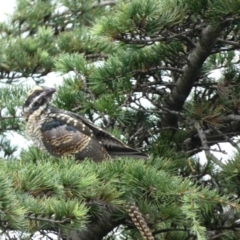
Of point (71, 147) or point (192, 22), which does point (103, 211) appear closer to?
point (71, 147)

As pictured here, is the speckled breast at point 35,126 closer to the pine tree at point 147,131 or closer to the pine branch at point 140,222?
the pine tree at point 147,131

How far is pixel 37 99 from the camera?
12.8 feet

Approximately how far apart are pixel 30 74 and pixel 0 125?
39 cm

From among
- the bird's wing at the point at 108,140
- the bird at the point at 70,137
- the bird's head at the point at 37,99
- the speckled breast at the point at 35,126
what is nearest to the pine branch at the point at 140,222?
the bird's wing at the point at 108,140

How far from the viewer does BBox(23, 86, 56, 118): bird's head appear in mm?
3893

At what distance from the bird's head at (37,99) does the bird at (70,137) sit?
0.12ft

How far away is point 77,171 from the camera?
2.82 metres

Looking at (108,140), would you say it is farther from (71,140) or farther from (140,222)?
(140,222)

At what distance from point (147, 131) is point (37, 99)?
0.49 m

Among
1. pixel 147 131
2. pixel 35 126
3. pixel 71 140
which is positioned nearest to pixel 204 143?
pixel 147 131

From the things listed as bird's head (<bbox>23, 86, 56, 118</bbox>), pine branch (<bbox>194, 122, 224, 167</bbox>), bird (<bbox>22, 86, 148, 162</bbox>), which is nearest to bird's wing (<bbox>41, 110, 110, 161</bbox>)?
bird (<bbox>22, 86, 148, 162</bbox>)

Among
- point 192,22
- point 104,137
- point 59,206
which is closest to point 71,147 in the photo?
point 104,137

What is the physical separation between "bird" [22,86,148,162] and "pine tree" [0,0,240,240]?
7cm

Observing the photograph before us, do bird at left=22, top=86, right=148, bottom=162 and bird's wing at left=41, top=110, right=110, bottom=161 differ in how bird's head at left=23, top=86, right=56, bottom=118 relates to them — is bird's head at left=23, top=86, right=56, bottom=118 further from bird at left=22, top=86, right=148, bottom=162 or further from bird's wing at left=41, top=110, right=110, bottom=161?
bird's wing at left=41, top=110, right=110, bottom=161
